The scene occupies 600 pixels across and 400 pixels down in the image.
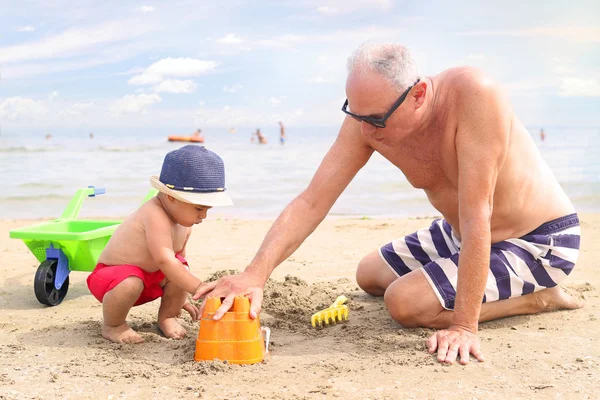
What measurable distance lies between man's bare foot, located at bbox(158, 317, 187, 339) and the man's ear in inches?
69.4

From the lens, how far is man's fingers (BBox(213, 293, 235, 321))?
287 cm

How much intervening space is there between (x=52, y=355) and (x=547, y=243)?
2.69m

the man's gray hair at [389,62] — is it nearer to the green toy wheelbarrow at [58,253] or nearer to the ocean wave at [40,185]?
the green toy wheelbarrow at [58,253]

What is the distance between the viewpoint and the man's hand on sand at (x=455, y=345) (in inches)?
113

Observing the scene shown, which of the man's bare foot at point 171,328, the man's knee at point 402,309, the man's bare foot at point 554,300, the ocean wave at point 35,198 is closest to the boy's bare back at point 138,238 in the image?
the man's bare foot at point 171,328

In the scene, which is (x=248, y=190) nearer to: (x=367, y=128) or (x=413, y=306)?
(x=413, y=306)

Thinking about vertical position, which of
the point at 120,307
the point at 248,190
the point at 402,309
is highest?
the point at 120,307

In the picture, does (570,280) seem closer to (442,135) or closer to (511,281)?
(511,281)

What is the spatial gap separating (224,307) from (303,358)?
1.55 feet

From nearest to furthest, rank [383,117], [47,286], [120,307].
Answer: [383,117], [120,307], [47,286]

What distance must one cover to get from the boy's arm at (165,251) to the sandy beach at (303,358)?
328 mm

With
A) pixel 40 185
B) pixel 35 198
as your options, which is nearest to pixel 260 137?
pixel 40 185

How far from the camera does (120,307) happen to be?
334 centimetres

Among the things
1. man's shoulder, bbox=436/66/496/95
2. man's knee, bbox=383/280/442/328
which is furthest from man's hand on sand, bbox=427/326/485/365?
man's shoulder, bbox=436/66/496/95
